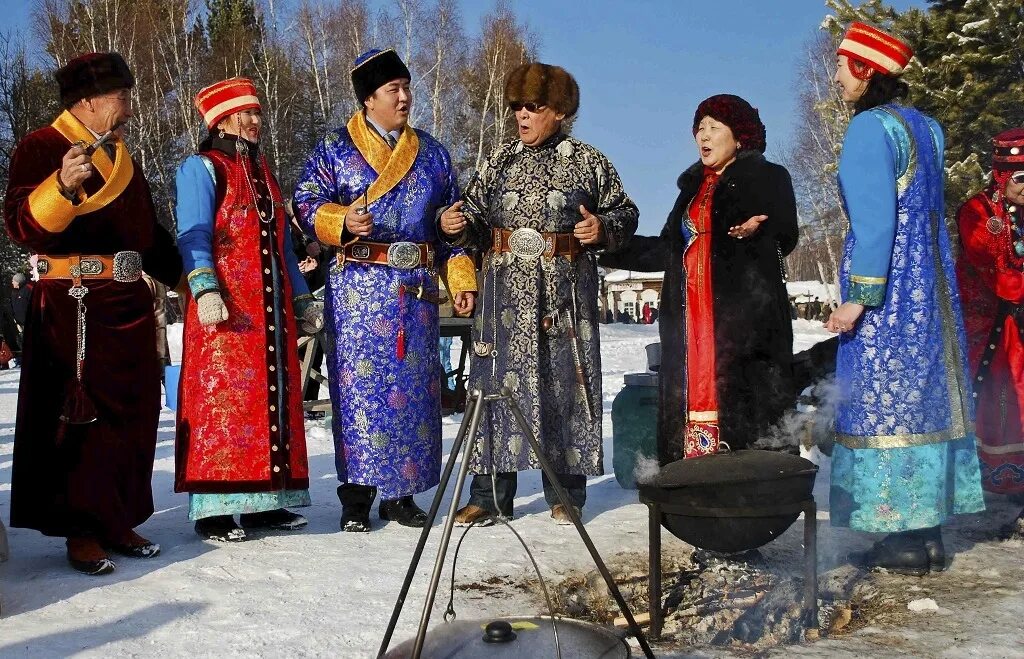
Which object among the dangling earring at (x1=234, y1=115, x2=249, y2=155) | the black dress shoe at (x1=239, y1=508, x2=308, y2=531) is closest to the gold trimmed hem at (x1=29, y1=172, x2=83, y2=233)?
the dangling earring at (x1=234, y1=115, x2=249, y2=155)

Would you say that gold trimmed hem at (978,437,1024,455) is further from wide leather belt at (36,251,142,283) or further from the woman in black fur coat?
wide leather belt at (36,251,142,283)

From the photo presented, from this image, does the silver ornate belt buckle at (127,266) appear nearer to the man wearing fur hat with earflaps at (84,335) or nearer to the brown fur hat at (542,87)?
the man wearing fur hat with earflaps at (84,335)

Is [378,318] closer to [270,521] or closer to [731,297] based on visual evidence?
[270,521]

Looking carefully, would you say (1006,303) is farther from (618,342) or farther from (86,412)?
(618,342)

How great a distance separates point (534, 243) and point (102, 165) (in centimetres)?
202

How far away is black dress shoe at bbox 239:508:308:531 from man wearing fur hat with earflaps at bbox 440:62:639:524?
0.86 meters

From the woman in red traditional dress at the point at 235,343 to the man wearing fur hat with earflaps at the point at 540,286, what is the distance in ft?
3.02

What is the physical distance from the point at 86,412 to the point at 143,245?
786 millimetres

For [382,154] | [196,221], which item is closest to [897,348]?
[382,154]

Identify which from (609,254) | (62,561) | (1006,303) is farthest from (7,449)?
(1006,303)

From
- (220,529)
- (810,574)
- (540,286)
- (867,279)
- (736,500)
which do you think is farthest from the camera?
(540,286)

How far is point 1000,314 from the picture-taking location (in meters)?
4.81

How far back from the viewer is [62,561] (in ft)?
13.0

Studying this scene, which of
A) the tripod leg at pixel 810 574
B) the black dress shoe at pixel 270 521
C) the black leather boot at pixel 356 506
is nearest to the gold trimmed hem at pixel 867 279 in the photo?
the tripod leg at pixel 810 574
